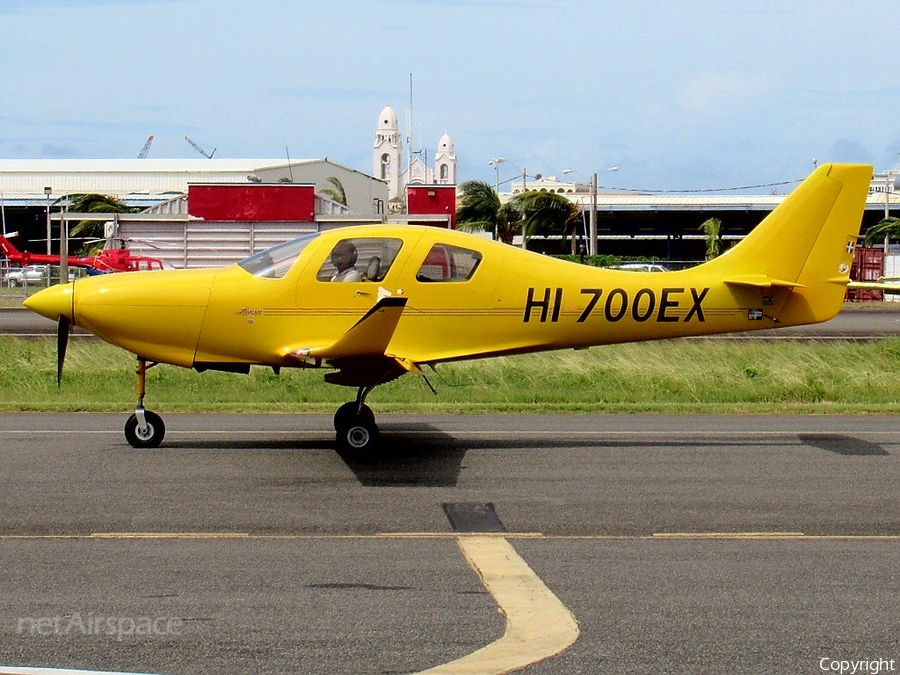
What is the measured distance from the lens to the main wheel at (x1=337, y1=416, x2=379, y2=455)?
11188 mm

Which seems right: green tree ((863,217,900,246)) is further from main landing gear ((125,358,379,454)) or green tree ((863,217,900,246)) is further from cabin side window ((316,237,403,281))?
main landing gear ((125,358,379,454))

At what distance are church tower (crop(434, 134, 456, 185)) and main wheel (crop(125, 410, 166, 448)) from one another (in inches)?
6347

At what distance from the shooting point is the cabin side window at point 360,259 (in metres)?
11.5

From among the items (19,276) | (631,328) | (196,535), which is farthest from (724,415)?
(19,276)

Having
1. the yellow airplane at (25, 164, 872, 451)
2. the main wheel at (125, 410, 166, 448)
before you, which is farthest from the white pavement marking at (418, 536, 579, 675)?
the main wheel at (125, 410, 166, 448)

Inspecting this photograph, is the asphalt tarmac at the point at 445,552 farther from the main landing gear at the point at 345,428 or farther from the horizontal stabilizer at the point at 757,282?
the horizontal stabilizer at the point at 757,282

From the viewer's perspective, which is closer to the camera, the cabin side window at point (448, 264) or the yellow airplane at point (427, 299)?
the yellow airplane at point (427, 299)

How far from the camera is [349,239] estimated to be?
11.5m

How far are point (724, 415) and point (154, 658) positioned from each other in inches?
429

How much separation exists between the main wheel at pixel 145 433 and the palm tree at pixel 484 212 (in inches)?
1728

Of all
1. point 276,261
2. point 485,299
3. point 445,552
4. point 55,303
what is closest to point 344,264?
point 276,261

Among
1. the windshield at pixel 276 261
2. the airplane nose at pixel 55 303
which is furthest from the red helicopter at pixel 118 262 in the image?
the windshield at pixel 276 261

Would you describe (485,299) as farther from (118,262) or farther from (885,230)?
(885,230)

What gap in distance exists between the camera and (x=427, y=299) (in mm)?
11656
